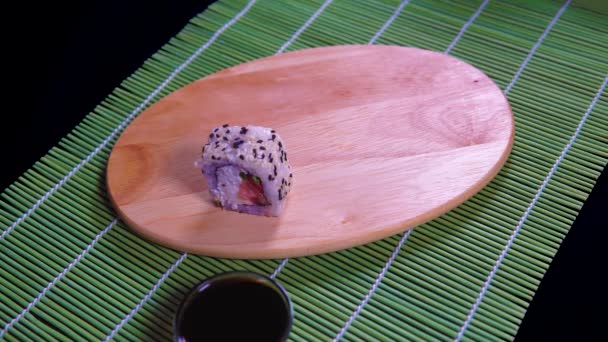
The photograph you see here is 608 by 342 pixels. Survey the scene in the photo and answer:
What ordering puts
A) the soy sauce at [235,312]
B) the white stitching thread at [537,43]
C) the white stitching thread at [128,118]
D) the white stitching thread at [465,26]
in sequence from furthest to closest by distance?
the white stitching thread at [465,26], the white stitching thread at [537,43], the white stitching thread at [128,118], the soy sauce at [235,312]

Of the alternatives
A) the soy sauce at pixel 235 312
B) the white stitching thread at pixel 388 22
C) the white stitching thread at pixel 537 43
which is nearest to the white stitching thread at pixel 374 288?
the soy sauce at pixel 235 312

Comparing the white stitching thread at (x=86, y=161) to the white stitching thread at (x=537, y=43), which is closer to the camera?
the white stitching thread at (x=86, y=161)

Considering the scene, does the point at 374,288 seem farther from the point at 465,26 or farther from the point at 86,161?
the point at 465,26

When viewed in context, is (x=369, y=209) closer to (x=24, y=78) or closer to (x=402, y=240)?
(x=402, y=240)

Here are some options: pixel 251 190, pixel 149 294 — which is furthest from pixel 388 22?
pixel 149 294

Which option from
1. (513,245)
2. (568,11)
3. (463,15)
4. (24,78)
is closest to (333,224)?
(513,245)

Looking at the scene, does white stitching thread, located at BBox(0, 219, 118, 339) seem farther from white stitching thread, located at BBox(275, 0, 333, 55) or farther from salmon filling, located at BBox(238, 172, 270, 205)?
white stitching thread, located at BBox(275, 0, 333, 55)

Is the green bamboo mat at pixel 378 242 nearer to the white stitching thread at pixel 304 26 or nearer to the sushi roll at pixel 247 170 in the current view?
the white stitching thread at pixel 304 26
